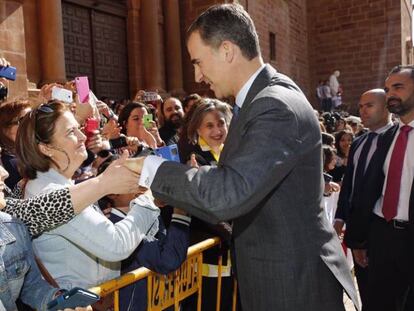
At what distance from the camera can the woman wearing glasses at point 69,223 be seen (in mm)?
1986

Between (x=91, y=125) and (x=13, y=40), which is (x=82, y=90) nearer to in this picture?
(x=91, y=125)

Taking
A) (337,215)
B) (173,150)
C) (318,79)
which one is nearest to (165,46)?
(337,215)

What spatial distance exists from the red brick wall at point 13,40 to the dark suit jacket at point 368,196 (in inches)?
160

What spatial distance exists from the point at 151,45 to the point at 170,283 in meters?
8.98

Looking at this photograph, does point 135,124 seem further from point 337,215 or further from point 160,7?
point 160,7

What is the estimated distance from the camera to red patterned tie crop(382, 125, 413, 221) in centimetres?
353

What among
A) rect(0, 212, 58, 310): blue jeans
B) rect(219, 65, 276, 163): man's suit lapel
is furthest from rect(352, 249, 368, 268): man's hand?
rect(0, 212, 58, 310): blue jeans

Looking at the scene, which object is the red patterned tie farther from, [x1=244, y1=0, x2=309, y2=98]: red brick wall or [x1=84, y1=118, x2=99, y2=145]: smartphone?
[x1=244, y1=0, x2=309, y2=98]: red brick wall

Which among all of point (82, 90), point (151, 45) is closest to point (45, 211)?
point (82, 90)

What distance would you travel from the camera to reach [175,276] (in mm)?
2660

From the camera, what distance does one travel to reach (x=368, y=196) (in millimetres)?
3707

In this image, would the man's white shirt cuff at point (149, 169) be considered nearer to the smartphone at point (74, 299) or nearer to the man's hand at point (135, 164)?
the man's hand at point (135, 164)

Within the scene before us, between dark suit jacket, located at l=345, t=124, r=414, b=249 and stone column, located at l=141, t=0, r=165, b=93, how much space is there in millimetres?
7491

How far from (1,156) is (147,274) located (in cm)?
164
